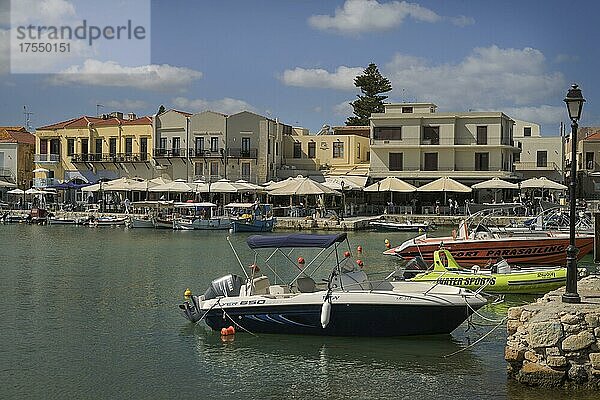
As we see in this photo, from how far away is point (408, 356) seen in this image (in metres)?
16.2

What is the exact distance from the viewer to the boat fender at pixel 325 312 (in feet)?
55.3

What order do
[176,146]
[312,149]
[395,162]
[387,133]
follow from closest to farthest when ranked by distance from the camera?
[395,162] < [387,133] < [176,146] < [312,149]

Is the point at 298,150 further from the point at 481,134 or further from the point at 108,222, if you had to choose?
the point at 108,222

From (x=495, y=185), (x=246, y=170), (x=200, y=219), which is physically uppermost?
(x=246, y=170)

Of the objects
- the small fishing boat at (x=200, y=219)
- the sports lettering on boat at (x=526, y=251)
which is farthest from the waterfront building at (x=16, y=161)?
the sports lettering on boat at (x=526, y=251)

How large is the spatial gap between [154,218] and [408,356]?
43.3m

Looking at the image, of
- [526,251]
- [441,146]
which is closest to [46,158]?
[441,146]

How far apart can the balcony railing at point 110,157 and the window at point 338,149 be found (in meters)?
17.3

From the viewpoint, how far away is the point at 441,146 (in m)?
65.4

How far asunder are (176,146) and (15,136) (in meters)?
21.4

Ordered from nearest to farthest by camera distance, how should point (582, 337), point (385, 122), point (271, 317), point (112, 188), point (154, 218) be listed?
point (582, 337) → point (271, 317) → point (154, 218) → point (112, 188) → point (385, 122)

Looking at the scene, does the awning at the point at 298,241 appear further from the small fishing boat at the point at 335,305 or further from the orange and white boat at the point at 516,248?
the orange and white boat at the point at 516,248

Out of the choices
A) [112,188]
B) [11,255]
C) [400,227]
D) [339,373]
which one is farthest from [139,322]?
[112,188]

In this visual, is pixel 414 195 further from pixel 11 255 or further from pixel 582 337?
pixel 582 337
